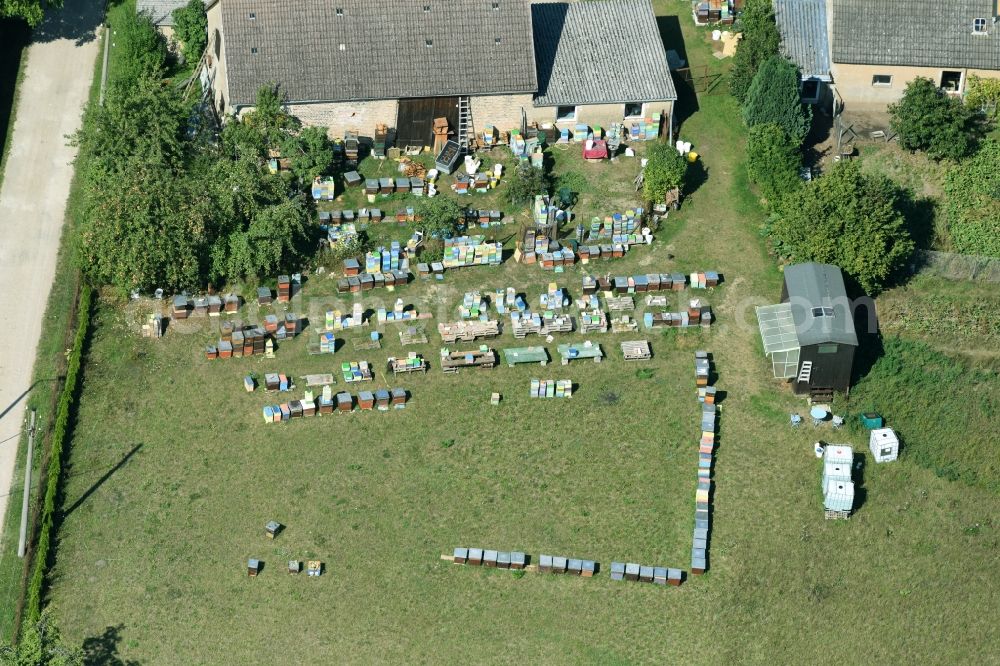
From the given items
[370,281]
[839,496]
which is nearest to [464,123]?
[370,281]

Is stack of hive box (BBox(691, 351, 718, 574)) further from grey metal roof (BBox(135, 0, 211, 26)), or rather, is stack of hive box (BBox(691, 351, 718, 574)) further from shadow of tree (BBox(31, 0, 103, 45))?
shadow of tree (BBox(31, 0, 103, 45))

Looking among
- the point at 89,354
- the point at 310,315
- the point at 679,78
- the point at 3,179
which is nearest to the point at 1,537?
the point at 89,354

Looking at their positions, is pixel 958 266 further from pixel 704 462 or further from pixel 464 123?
pixel 464 123

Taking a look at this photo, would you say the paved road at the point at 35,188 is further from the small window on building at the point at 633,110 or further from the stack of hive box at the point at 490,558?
the small window on building at the point at 633,110

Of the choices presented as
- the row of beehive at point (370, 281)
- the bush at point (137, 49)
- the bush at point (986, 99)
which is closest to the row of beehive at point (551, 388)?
the row of beehive at point (370, 281)

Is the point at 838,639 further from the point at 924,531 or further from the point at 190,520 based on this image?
the point at 190,520

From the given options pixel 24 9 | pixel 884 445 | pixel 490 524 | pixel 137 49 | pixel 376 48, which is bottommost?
pixel 490 524
